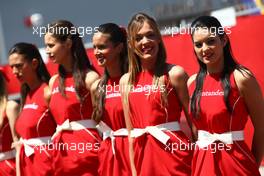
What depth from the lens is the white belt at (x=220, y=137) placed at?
175 inches

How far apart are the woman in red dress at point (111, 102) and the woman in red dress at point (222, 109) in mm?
826

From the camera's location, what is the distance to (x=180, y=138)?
4.93 meters

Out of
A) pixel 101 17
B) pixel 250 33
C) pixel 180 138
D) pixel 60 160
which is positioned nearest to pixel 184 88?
pixel 180 138

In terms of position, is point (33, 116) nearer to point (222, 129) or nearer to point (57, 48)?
point (57, 48)

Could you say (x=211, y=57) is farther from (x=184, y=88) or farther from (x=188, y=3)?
(x=188, y=3)

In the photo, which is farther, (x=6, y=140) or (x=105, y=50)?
(x=6, y=140)

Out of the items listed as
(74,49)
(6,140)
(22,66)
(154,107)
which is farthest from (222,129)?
(6,140)

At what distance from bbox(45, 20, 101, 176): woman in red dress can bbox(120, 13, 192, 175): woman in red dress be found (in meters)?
0.62

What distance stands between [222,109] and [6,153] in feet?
9.68

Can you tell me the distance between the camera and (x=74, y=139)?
562 cm

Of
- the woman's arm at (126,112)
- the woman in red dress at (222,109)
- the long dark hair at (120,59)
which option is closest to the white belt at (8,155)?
the long dark hair at (120,59)

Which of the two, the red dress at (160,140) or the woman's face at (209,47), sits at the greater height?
the woman's face at (209,47)

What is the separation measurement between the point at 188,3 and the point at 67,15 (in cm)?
489

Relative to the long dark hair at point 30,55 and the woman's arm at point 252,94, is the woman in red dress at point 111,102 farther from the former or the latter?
the woman's arm at point 252,94
